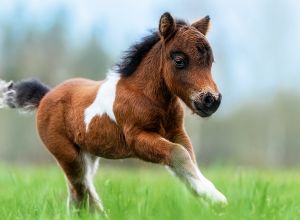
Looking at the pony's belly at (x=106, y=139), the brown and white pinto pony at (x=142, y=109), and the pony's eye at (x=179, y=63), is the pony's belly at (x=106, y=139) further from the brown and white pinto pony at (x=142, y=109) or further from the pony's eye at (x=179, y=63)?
the pony's eye at (x=179, y=63)

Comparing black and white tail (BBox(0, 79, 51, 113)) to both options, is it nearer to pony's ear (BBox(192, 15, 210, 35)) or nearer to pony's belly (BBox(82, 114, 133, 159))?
pony's belly (BBox(82, 114, 133, 159))

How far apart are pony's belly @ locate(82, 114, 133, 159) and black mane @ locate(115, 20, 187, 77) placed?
23.1 inches

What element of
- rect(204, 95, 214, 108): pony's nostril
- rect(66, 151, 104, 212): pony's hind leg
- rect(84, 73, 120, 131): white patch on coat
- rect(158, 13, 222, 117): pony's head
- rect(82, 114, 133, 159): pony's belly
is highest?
rect(158, 13, 222, 117): pony's head

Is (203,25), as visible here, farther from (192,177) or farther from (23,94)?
(23,94)

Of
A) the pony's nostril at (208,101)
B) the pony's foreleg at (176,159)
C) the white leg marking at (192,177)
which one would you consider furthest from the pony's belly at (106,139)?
the pony's nostril at (208,101)

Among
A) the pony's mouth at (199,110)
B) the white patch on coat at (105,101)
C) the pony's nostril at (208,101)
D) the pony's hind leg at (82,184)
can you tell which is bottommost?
the pony's hind leg at (82,184)

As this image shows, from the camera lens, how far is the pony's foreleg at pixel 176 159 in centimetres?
298

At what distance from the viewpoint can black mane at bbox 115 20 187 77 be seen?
4.01 meters

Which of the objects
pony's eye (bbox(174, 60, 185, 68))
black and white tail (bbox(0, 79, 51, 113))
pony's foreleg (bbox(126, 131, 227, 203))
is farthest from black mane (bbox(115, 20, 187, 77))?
black and white tail (bbox(0, 79, 51, 113))

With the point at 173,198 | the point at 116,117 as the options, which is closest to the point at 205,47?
the point at 116,117

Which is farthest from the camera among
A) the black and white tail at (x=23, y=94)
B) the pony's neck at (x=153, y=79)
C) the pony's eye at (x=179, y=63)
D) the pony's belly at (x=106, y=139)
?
the black and white tail at (x=23, y=94)

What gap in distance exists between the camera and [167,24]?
3586 mm

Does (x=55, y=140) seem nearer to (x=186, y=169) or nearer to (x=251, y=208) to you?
(x=186, y=169)

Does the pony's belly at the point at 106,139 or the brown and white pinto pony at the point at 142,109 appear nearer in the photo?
the brown and white pinto pony at the point at 142,109
